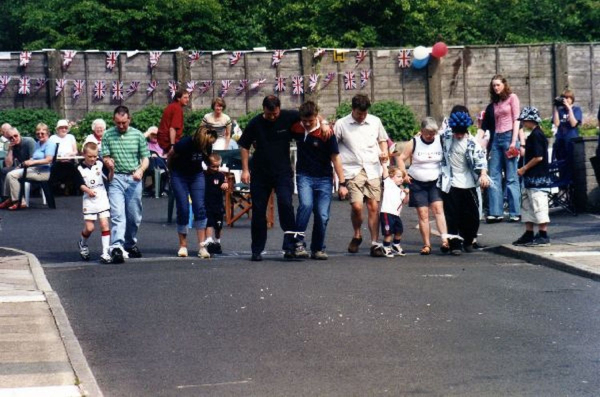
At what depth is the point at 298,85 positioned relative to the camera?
3269cm

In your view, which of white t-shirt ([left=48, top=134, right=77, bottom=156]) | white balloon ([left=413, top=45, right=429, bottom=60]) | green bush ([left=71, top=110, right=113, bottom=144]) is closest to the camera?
white t-shirt ([left=48, top=134, right=77, bottom=156])

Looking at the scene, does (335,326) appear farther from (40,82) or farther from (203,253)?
(40,82)

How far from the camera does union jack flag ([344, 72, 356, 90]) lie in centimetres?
3291

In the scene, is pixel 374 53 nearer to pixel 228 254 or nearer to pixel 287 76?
pixel 287 76

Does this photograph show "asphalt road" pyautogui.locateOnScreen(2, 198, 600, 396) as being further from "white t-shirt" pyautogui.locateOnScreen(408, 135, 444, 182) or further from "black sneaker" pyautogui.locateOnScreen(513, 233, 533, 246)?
"white t-shirt" pyautogui.locateOnScreen(408, 135, 444, 182)

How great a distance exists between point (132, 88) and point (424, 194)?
16.9 m

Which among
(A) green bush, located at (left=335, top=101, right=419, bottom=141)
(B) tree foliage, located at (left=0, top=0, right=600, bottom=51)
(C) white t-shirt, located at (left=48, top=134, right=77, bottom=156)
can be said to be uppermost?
(B) tree foliage, located at (left=0, top=0, right=600, bottom=51)

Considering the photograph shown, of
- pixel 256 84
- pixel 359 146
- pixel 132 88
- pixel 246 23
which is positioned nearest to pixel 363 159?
pixel 359 146

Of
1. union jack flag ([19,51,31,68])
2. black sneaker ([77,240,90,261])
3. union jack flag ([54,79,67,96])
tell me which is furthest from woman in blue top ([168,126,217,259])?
union jack flag ([54,79,67,96])

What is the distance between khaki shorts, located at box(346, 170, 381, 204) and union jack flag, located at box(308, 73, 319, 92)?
54.0 ft

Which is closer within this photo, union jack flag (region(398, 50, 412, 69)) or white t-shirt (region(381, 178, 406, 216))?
white t-shirt (region(381, 178, 406, 216))

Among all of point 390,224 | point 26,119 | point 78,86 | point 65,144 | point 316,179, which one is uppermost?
point 78,86

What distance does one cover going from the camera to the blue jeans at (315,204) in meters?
15.9

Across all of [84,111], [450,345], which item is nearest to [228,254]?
[450,345]
